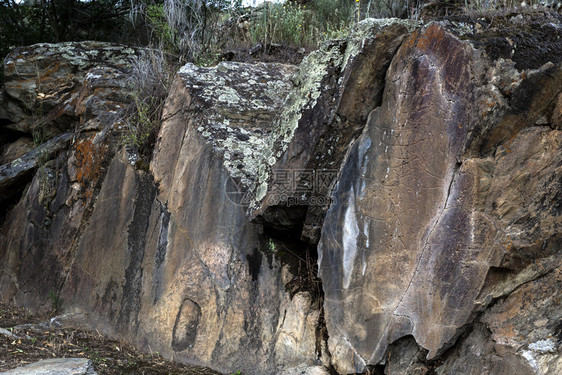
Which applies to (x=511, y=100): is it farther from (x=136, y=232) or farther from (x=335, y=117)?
(x=136, y=232)

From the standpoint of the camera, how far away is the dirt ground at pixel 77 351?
175 inches

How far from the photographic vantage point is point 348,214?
4055 millimetres

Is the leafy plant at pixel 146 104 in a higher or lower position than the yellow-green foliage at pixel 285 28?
lower

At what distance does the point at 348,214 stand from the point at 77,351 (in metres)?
2.46

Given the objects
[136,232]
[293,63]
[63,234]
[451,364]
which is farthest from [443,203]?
[63,234]

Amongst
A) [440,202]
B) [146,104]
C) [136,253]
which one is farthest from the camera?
[146,104]

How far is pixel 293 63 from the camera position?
6480mm

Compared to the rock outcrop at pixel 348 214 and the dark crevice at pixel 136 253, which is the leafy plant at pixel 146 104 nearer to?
the rock outcrop at pixel 348 214

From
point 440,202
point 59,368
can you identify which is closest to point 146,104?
point 59,368

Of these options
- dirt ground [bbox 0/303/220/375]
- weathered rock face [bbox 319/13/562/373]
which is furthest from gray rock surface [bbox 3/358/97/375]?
weathered rock face [bbox 319/13/562/373]

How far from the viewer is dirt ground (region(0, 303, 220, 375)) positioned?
4.45m

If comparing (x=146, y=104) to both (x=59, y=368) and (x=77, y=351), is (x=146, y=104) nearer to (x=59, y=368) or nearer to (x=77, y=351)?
(x=77, y=351)

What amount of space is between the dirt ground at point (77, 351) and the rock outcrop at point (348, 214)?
146 mm

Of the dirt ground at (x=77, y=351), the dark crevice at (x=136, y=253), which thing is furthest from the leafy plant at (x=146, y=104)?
the dirt ground at (x=77, y=351)
